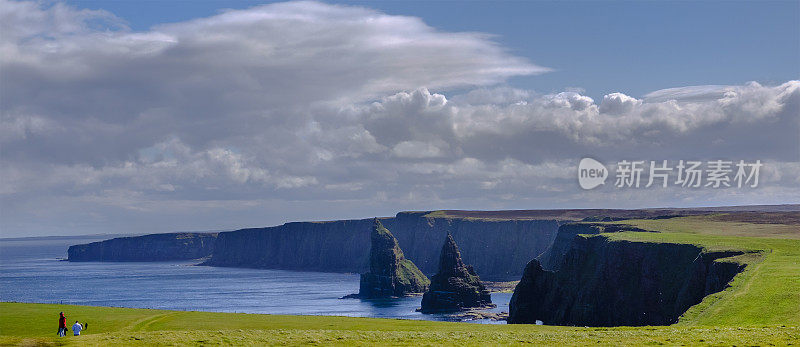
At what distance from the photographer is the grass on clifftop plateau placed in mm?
50375

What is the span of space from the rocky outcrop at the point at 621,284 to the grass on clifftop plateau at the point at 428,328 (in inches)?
300

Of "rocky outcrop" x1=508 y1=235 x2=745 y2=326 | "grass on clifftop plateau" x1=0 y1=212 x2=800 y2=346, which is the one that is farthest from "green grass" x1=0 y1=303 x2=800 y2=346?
"rocky outcrop" x1=508 y1=235 x2=745 y2=326

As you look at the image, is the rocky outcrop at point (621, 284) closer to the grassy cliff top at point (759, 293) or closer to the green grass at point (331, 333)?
the grassy cliff top at point (759, 293)

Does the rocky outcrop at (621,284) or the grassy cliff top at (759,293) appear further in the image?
the rocky outcrop at (621,284)

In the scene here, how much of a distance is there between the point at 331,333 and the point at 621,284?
83.3 m

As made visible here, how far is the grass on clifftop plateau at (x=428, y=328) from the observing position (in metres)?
50.4

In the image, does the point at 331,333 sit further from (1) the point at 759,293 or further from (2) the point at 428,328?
(1) the point at 759,293

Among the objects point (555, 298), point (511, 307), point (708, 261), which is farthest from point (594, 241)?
point (708, 261)

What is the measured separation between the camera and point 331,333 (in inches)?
2247

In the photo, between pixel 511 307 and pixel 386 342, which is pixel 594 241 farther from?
pixel 386 342

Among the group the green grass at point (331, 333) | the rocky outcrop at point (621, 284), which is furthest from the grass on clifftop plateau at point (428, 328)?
the rocky outcrop at point (621, 284)

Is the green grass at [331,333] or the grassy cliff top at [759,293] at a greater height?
the grassy cliff top at [759,293]

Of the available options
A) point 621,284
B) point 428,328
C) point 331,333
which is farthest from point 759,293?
point 621,284

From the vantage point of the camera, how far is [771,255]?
97562 mm
